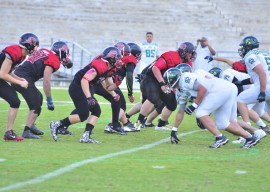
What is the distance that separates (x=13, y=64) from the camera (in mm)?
10680

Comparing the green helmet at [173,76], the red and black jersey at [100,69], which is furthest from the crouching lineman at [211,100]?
the red and black jersey at [100,69]

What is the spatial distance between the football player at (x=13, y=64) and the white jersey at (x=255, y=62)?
3044mm

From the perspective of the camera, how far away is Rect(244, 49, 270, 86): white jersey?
11.5 meters

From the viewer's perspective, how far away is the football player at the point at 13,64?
415 inches

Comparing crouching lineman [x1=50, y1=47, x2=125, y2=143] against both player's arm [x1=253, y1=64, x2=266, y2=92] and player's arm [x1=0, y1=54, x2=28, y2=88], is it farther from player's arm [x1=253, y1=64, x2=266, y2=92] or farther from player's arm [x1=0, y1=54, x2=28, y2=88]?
player's arm [x1=253, y1=64, x2=266, y2=92]

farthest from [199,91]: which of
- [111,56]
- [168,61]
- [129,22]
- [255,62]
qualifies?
[129,22]

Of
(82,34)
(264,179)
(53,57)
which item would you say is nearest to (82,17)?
(82,34)

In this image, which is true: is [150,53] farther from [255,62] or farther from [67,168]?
[67,168]

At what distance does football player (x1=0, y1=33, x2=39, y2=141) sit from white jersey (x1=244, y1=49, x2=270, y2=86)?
3.04 m

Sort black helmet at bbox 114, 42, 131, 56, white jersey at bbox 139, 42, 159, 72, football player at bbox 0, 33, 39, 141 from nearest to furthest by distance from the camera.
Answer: football player at bbox 0, 33, 39, 141, black helmet at bbox 114, 42, 131, 56, white jersey at bbox 139, 42, 159, 72

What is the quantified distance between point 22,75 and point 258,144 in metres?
3.46

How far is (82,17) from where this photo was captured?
103 feet

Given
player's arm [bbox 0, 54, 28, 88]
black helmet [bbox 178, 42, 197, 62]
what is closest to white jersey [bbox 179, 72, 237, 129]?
black helmet [bbox 178, 42, 197, 62]

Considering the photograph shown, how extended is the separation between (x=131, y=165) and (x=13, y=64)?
109 inches
